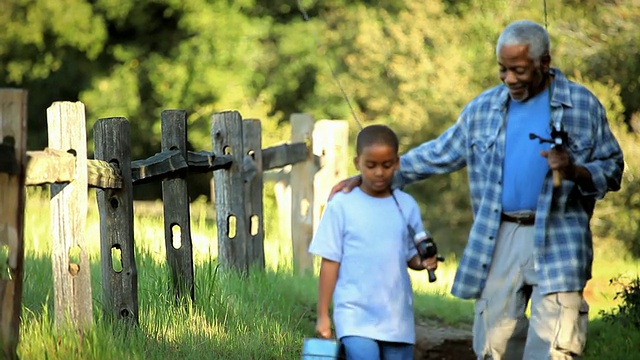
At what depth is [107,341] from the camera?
21.0 ft

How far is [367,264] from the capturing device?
540 centimetres

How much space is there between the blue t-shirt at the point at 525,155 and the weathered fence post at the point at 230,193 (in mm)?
3311

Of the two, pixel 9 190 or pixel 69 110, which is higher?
pixel 69 110

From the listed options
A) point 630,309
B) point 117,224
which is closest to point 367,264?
point 117,224

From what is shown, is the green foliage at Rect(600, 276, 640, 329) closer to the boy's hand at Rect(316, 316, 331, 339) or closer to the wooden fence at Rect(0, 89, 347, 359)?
the wooden fence at Rect(0, 89, 347, 359)

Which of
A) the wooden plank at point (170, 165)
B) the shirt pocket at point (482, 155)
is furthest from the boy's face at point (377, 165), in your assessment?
the wooden plank at point (170, 165)

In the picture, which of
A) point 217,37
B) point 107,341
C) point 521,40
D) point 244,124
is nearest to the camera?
point 521,40

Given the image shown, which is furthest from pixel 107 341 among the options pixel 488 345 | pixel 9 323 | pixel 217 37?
pixel 217 37

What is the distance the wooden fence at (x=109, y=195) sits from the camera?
5508mm

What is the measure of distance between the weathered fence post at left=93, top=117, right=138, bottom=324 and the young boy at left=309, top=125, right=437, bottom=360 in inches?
72.7

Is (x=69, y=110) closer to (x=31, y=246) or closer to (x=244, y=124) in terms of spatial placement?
(x=244, y=124)

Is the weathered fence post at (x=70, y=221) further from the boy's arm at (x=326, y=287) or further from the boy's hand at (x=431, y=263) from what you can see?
the boy's hand at (x=431, y=263)

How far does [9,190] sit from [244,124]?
3.97 meters

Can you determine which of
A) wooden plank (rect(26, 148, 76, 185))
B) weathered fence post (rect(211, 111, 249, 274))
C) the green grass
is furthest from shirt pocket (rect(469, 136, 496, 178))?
weathered fence post (rect(211, 111, 249, 274))
